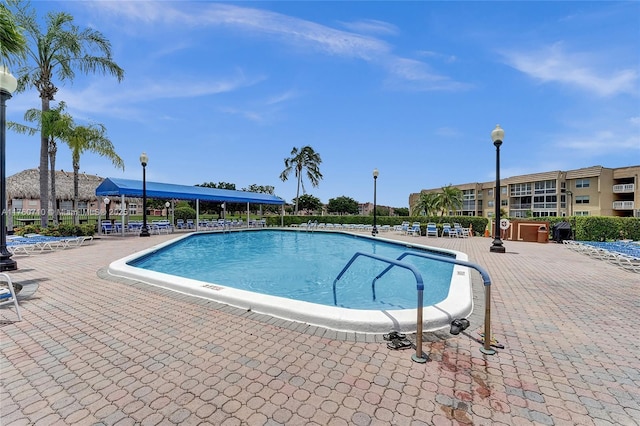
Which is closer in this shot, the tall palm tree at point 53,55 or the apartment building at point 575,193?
the tall palm tree at point 53,55

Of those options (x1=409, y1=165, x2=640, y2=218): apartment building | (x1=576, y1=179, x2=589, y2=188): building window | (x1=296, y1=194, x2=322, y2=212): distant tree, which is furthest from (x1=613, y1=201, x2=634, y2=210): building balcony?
(x1=296, y1=194, x2=322, y2=212): distant tree

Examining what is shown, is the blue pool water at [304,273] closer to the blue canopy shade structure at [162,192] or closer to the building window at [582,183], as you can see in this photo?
the blue canopy shade structure at [162,192]

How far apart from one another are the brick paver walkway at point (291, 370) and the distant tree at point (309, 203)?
58.0 meters

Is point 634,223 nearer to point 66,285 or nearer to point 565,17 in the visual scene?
point 565,17

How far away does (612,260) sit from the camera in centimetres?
863

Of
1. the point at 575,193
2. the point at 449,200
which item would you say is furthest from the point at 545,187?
the point at 449,200

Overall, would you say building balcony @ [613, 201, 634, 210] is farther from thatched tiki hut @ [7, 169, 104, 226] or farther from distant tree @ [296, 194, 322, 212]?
thatched tiki hut @ [7, 169, 104, 226]

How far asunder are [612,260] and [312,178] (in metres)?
32.4

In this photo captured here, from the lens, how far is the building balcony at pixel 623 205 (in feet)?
128

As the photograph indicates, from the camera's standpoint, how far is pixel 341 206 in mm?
86312

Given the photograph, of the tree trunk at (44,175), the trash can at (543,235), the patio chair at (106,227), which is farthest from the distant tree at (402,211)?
the tree trunk at (44,175)

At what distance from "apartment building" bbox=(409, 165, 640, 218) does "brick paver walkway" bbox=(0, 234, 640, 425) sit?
3940 centimetres

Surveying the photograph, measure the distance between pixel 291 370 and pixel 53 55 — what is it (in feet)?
70.4

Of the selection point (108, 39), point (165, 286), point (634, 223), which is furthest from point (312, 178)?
point (165, 286)
